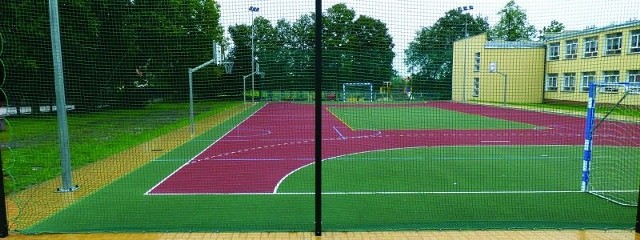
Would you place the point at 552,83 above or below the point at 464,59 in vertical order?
below

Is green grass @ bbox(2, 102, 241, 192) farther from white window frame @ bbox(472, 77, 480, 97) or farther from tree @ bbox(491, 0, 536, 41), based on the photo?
tree @ bbox(491, 0, 536, 41)

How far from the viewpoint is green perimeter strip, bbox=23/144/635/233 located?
5.55m

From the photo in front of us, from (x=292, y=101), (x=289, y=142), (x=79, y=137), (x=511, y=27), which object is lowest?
(x=289, y=142)

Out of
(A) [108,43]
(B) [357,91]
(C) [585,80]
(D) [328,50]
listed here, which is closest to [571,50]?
(C) [585,80]

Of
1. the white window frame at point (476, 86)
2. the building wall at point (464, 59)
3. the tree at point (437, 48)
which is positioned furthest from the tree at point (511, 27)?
the white window frame at point (476, 86)

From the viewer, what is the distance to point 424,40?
19.0 feet

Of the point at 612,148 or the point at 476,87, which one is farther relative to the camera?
the point at 612,148

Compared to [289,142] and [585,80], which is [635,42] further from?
[289,142]

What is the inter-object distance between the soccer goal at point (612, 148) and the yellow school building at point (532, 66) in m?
0.50

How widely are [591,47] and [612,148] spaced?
537 centimetres

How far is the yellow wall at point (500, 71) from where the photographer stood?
608cm

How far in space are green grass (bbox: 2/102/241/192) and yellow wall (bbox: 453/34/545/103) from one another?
4.10m

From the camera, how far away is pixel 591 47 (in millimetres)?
7965

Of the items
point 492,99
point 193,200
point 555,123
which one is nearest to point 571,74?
point 492,99
